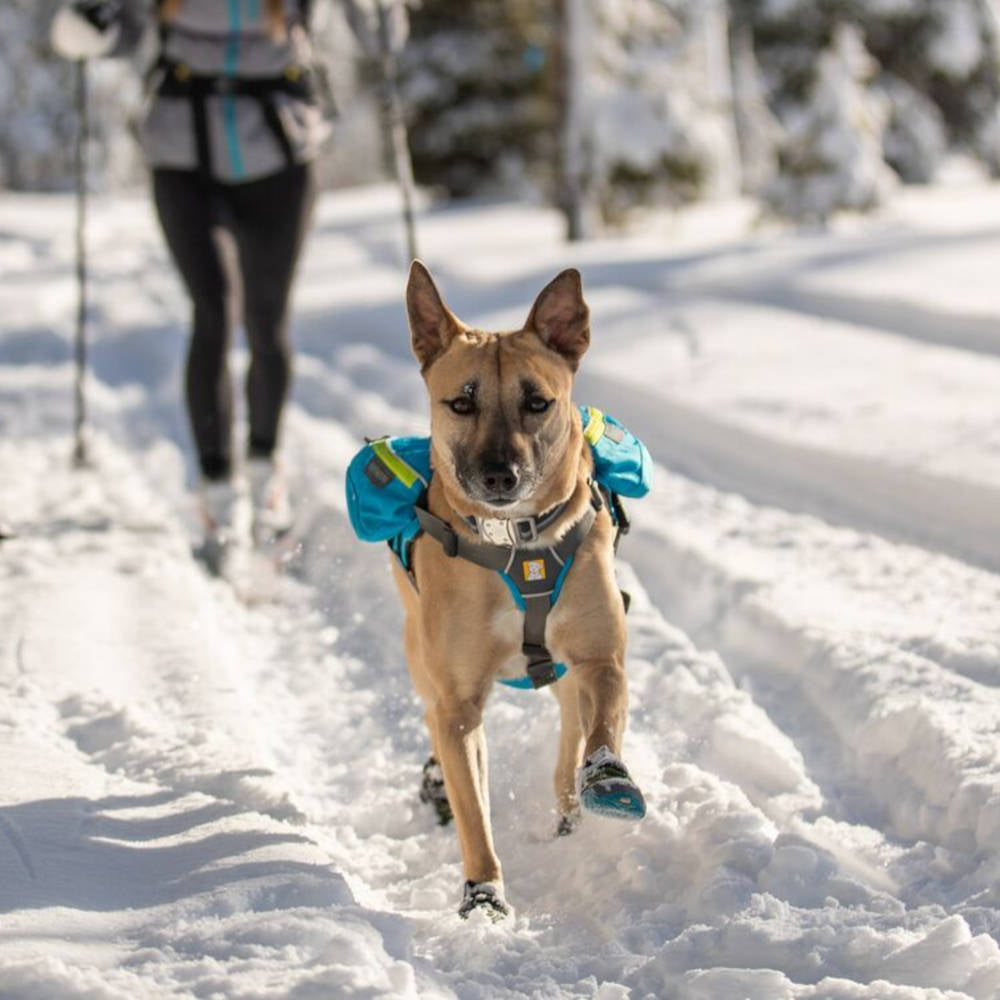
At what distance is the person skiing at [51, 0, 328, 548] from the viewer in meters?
4.89

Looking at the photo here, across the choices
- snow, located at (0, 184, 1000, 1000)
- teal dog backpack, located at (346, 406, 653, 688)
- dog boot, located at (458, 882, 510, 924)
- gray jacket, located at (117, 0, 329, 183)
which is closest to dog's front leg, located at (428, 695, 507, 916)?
dog boot, located at (458, 882, 510, 924)

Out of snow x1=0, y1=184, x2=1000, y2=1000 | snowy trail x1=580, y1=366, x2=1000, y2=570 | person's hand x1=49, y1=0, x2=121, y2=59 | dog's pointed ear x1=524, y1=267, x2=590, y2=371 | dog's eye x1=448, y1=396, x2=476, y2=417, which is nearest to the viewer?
snow x1=0, y1=184, x2=1000, y2=1000

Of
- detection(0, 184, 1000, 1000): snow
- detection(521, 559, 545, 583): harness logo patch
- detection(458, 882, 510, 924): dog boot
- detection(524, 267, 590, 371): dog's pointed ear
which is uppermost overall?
detection(524, 267, 590, 371): dog's pointed ear

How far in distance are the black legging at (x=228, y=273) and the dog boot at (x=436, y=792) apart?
222 cm

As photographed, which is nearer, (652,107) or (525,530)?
(525,530)

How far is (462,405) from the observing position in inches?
121

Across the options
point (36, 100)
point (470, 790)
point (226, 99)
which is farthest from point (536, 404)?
point (36, 100)

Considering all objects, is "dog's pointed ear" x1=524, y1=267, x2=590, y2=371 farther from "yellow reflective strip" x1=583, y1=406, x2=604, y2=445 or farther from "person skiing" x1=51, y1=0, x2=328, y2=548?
"person skiing" x1=51, y1=0, x2=328, y2=548

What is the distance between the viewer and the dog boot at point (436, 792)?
11.3ft

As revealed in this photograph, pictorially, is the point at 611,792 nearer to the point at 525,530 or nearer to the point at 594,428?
the point at 525,530

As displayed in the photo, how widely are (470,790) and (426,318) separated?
109cm

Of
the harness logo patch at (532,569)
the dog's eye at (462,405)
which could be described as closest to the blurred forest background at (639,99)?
the dog's eye at (462,405)

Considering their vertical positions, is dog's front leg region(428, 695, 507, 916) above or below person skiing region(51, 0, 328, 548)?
below

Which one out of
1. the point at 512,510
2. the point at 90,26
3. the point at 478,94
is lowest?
the point at 512,510
